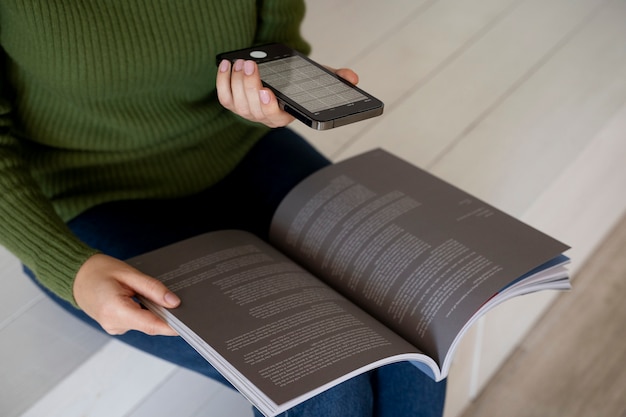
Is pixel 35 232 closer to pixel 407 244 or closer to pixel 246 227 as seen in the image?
pixel 246 227

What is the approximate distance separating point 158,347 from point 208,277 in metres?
0.13

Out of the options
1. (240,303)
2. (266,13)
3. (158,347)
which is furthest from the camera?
(266,13)

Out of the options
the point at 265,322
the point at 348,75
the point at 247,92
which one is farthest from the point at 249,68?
the point at 265,322

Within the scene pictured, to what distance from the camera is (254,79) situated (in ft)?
2.32

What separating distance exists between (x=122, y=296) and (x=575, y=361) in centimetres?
90

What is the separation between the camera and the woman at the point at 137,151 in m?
0.73

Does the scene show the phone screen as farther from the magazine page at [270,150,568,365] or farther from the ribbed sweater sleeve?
the ribbed sweater sleeve

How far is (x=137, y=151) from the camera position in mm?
877

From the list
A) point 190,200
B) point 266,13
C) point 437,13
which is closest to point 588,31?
point 437,13

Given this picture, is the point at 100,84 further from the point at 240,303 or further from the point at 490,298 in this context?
the point at 490,298

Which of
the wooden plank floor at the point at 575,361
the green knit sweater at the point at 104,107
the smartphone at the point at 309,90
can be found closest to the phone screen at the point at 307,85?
Result: the smartphone at the point at 309,90

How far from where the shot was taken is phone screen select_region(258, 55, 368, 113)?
71cm

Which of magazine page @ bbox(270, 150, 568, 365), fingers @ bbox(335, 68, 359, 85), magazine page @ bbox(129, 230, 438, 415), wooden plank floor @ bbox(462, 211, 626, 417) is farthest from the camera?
wooden plank floor @ bbox(462, 211, 626, 417)

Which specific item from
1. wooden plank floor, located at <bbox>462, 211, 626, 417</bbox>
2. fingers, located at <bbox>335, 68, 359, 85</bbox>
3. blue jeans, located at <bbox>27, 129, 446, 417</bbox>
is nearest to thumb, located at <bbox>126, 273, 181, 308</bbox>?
blue jeans, located at <bbox>27, 129, 446, 417</bbox>
